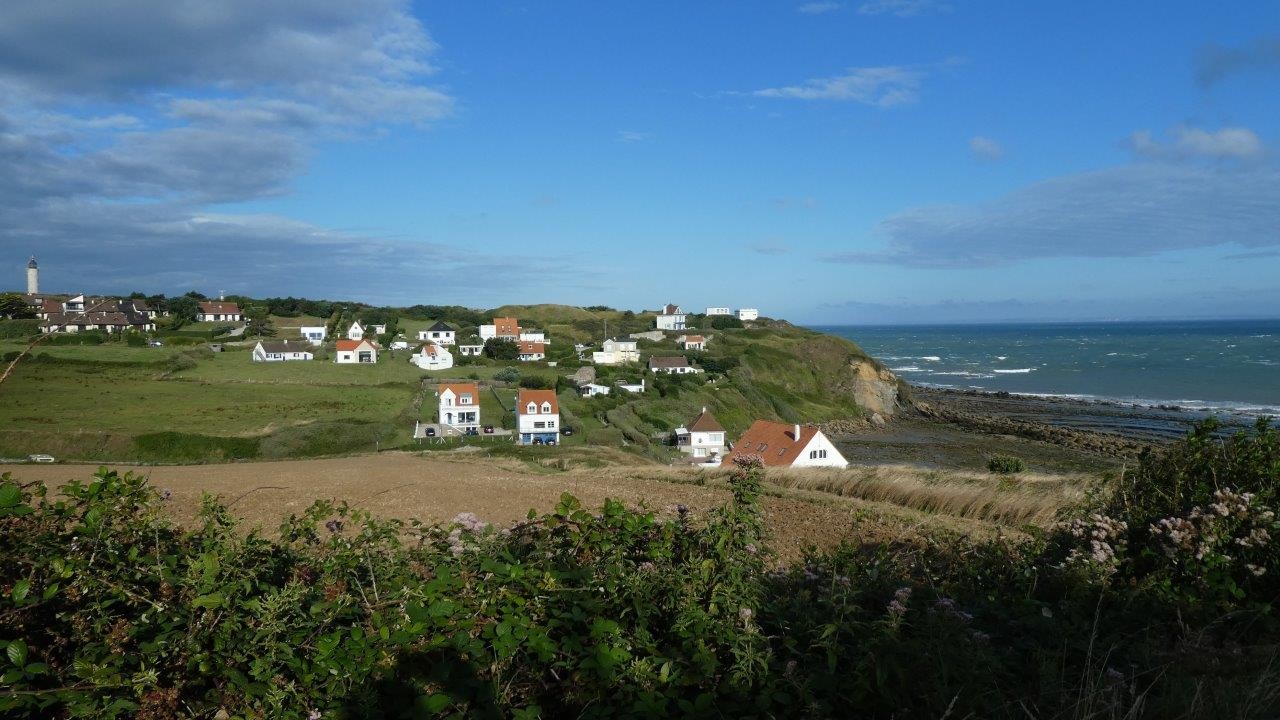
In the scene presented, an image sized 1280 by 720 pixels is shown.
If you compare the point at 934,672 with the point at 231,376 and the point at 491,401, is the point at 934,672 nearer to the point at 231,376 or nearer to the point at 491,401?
the point at 491,401

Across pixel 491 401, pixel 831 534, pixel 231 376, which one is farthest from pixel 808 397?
pixel 831 534

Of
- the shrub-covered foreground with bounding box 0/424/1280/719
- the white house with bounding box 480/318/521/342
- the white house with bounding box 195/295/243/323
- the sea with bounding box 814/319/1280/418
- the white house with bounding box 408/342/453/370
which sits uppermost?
the white house with bounding box 195/295/243/323

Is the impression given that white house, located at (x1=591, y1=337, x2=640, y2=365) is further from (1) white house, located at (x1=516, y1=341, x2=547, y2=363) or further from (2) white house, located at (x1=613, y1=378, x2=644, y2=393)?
(2) white house, located at (x1=613, y1=378, x2=644, y2=393)

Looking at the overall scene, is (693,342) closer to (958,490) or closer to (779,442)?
(779,442)

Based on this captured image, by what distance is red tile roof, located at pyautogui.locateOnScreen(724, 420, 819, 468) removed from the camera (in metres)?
35.5

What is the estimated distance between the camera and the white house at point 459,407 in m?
51.6

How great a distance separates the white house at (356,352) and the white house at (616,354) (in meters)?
24.6

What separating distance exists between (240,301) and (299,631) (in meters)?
125

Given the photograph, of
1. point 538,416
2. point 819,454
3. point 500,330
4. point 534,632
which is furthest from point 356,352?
point 534,632

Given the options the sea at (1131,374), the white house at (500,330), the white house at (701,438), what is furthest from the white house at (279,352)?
the sea at (1131,374)

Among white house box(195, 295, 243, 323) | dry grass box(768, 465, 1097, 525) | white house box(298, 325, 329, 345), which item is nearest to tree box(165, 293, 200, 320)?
white house box(195, 295, 243, 323)

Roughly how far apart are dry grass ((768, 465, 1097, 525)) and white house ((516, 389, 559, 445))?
1290 inches

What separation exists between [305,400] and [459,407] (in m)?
10.9

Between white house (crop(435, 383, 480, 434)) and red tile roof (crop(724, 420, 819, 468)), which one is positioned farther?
white house (crop(435, 383, 480, 434))
